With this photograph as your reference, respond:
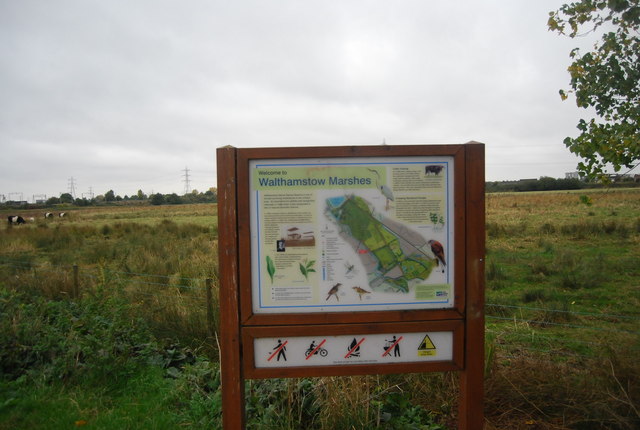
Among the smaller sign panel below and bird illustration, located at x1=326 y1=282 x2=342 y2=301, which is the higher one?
bird illustration, located at x1=326 y1=282 x2=342 y2=301

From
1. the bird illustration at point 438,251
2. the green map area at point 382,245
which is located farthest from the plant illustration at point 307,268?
the bird illustration at point 438,251

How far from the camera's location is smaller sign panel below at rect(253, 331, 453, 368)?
2654mm

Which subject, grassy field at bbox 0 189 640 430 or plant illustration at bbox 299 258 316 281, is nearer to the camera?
plant illustration at bbox 299 258 316 281

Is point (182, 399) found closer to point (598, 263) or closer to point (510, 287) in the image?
point (510, 287)

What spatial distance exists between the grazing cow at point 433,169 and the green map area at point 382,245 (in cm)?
44

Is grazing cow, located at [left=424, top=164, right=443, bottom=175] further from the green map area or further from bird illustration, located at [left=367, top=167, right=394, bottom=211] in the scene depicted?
the green map area

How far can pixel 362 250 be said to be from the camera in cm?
268

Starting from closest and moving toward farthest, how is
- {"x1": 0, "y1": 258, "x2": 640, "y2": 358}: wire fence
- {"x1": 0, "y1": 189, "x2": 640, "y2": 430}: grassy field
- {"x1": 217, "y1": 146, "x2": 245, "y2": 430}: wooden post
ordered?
{"x1": 217, "y1": 146, "x2": 245, "y2": 430}: wooden post, {"x1": 0, "y1": 189, "x2": 640, "y2": 430}: grassy field, {"x1": 0, "y1": 258, "x2": 640, "y2": 358}: wire fence

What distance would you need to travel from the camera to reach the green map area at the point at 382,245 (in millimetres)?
2658

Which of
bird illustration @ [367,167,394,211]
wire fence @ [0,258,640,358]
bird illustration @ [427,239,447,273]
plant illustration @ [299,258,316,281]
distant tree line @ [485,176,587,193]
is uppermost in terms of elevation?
distant tree line @ [485,176,587,193]

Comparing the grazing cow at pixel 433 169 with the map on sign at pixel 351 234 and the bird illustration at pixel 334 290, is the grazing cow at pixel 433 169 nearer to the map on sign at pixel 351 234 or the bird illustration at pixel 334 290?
the map on sign at pixel 351 234

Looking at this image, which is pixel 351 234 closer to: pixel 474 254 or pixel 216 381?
pixel 474 254

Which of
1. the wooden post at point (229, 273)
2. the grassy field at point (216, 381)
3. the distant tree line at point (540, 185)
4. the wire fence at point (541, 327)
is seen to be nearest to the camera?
the wooden post at point (229, 273)

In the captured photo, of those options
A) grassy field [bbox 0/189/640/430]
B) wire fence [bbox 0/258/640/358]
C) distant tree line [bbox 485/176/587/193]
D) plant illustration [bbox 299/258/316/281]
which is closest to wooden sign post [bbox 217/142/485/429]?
plant illustration [bbox 299/258/316/281]
